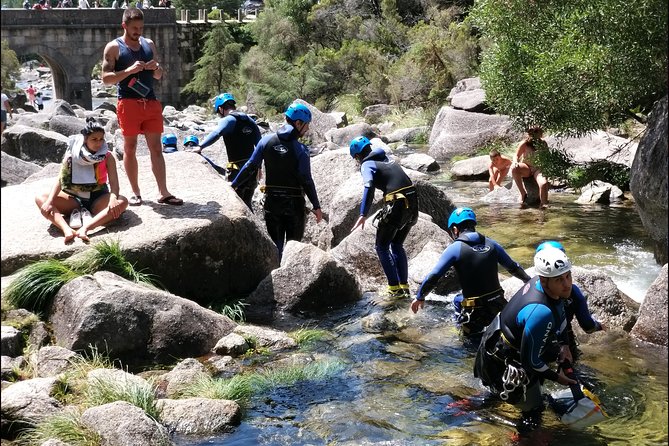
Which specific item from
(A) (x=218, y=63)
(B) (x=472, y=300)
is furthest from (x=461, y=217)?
(A) (x=218, y=63)

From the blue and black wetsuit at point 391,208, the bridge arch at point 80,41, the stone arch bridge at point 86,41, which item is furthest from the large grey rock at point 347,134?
the bridge arch at point 80,41

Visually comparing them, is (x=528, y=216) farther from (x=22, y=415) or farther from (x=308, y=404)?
(x=22, y=415)

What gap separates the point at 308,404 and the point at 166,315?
170 centimetres

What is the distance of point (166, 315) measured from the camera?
26.0 ft

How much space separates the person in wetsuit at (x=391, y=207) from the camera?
988 cm

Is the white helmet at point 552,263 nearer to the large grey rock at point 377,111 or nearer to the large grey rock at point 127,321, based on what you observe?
the large grey rock at point 127,321

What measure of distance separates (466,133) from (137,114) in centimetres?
1737

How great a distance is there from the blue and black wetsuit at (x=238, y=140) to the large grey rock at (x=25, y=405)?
16.9 ft

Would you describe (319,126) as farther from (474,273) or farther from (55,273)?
(474,273)

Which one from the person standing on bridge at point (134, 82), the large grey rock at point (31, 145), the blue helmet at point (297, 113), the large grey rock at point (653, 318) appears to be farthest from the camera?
the large grey rock at point (31, 145)

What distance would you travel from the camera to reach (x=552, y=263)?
589 cm

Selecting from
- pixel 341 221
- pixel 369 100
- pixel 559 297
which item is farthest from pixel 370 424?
pixel 369 100

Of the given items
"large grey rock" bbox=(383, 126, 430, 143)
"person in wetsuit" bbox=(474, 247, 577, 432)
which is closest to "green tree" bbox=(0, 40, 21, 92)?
"person in wetsuit" bbox=(474, 247, 577, 432)

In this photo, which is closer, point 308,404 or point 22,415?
point 22,415
